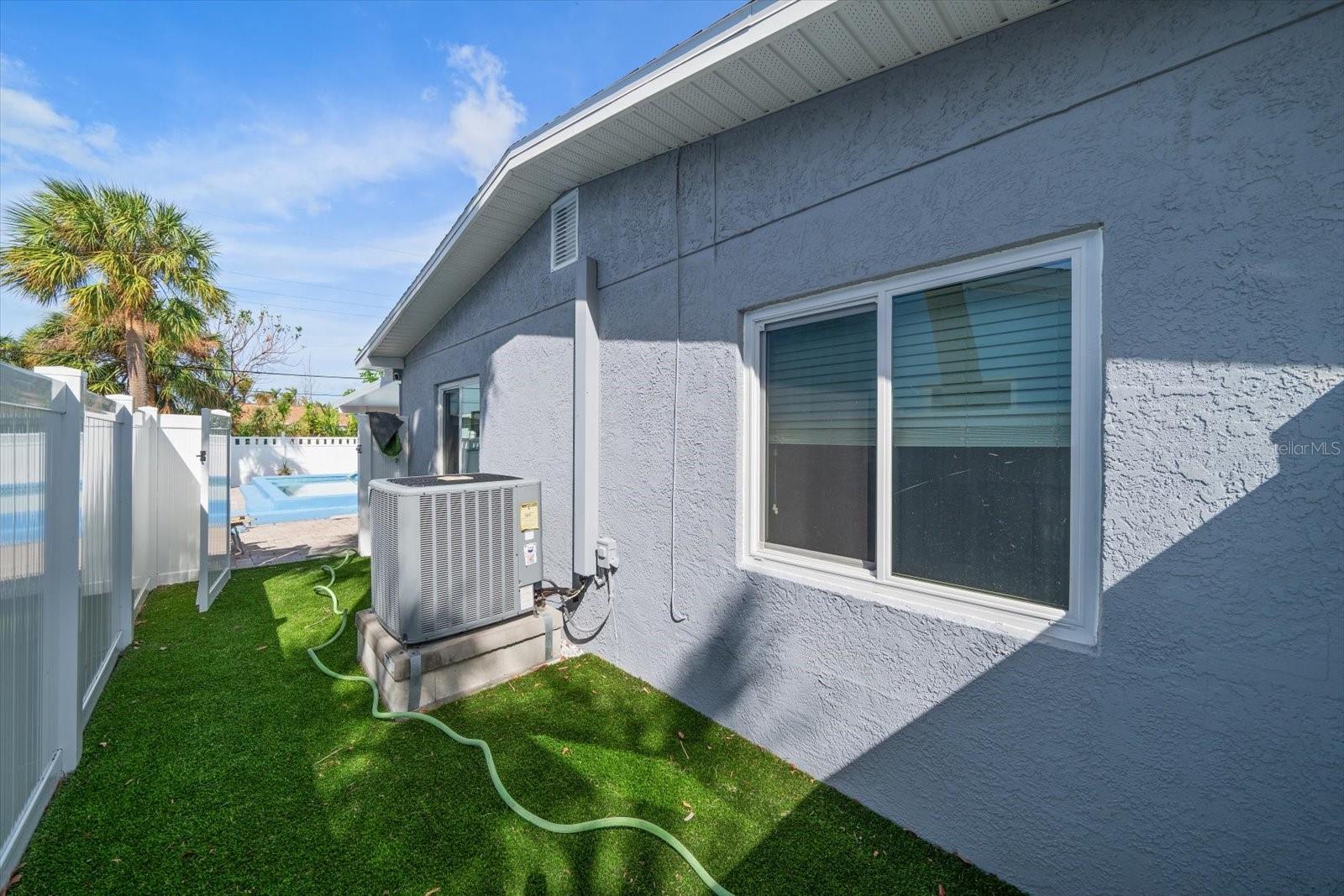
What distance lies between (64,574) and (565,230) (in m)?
4.04

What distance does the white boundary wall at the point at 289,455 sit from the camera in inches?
839

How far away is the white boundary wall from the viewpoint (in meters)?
21.3

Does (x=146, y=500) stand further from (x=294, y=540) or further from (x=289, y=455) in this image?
(x=289, y=455)

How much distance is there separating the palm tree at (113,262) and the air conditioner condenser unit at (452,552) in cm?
1408

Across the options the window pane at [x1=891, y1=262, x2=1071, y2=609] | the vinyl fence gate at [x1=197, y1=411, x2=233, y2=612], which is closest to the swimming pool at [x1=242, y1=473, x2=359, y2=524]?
the vinyl fence gate at [x1=197, y1=411, x2=233, y2=612]

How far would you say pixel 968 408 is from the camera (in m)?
2.55

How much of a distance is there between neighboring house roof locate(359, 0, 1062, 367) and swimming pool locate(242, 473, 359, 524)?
37.8 feet

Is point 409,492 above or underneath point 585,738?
above

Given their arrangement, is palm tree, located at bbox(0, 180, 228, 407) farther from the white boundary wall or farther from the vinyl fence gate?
the vinyl fence gate

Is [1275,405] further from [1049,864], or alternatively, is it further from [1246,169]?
[1049,864]

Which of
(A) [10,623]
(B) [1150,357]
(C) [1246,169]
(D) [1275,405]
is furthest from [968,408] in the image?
(A) [10,623]

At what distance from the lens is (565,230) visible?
504 cm

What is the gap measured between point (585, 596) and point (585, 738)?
133cm

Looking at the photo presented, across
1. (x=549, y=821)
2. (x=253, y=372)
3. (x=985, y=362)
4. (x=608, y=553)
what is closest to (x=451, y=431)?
(x=608, y=553)
